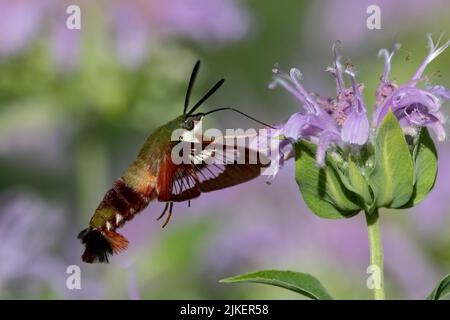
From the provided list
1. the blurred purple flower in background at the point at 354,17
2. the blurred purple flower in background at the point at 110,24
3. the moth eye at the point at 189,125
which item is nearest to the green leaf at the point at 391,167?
the moth eye at the point at 189,125

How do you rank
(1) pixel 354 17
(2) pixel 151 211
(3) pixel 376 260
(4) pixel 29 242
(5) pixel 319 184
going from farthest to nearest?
(1) pixel 354 17 < (2) pixel 151 211 < (4) pixel 29 242 < (5) pixel 319 184 < (3) pixel 376 260

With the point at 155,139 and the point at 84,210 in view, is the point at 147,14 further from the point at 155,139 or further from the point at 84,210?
the point at 155,139

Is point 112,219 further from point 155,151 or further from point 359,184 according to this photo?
point 359,184

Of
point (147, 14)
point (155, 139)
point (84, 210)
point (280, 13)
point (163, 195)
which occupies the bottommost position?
point (163, 195)

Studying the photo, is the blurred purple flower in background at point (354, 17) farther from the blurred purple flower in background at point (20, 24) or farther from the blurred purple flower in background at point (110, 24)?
the blurred purple flower in background at point (20, 24)

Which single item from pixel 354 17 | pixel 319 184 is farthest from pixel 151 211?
pixel 319 184
